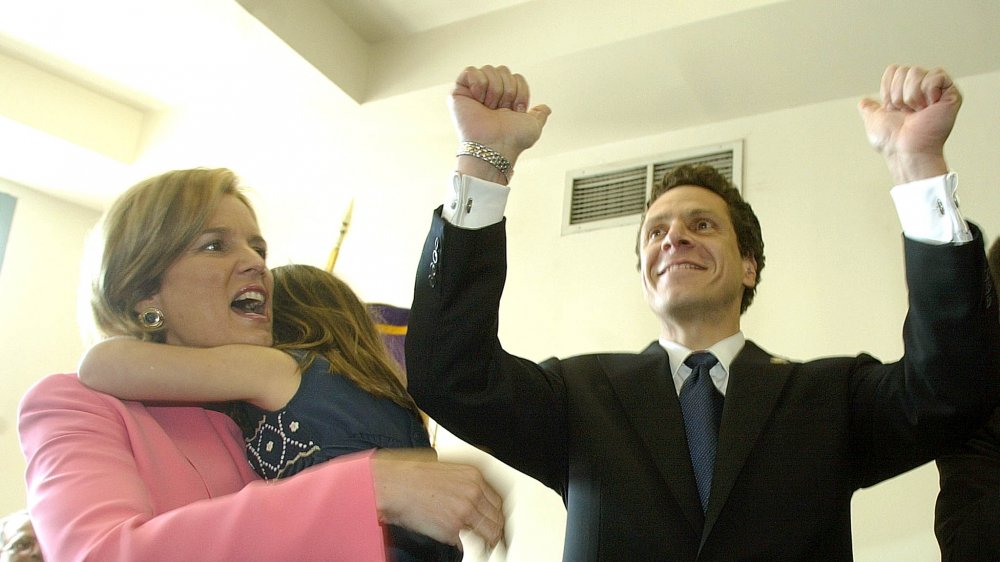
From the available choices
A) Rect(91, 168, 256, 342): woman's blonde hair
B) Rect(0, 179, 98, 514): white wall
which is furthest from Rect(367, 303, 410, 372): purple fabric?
Rect(0, 179, 98, 514): white wall

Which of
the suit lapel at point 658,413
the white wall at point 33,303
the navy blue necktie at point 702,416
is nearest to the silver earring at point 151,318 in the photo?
the suit lapel at point 658,413

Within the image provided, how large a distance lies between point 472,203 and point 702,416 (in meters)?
0.54

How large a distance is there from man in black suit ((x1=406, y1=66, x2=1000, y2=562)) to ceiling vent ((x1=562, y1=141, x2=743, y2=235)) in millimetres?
1758

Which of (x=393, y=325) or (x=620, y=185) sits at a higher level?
(x=620, y=185)

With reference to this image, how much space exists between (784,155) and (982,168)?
0.61 m

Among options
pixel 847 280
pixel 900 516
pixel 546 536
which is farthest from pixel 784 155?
pixel 546 536

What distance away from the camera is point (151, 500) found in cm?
120

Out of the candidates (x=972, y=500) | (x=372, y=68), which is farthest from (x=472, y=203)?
(x=372, y=68)

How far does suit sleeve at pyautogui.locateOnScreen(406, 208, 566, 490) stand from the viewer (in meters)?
1.50

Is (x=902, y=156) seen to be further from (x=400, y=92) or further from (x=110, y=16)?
(x=110, y=16)

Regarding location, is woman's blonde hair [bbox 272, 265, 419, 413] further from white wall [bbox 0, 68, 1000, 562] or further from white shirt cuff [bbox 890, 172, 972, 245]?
white wall [bbox 0, 68, 1000, 562]

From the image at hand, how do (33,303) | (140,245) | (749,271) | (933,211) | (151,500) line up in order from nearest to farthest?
1. (151,500)
2. (933,211)
3. (140,245)
4. (749,271)
5. (33,303)

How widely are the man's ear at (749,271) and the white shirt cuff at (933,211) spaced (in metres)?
0.60

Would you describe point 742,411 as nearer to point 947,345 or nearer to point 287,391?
point 947,345
